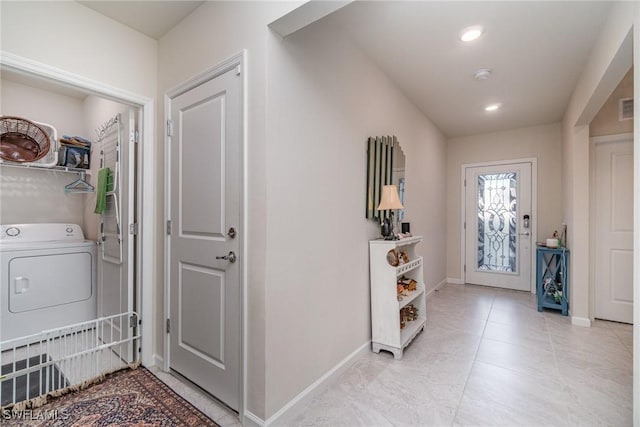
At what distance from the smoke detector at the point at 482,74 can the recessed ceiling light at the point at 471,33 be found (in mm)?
604

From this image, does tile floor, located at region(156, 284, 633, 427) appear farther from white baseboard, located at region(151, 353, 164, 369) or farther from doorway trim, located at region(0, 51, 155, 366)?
doorway trim, located at region(0, 51, 155, 366)

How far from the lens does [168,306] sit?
218cm

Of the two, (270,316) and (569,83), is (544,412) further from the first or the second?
(569,83)

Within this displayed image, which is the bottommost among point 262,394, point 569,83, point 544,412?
point 544,412

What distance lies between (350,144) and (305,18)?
97 centimetres

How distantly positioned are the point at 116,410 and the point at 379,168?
2529 mm

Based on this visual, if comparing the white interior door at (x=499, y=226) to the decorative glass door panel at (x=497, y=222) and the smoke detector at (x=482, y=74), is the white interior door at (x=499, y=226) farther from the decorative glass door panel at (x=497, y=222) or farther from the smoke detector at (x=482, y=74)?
the smoke detector at (x=482, y=74)

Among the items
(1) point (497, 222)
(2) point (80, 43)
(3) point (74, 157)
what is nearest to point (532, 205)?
(1) point (497, 222)

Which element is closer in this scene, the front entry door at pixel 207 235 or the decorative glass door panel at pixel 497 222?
the front entry door at pixel 207 235

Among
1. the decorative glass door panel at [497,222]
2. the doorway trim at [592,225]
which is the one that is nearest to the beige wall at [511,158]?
the decorative glass door panel at [497,222]

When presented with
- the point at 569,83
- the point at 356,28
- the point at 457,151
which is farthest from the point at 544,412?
the point at 457,151

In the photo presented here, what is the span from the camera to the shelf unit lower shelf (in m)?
2.37

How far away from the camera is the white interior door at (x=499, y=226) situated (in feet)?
14.8

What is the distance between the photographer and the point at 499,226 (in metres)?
4.70
